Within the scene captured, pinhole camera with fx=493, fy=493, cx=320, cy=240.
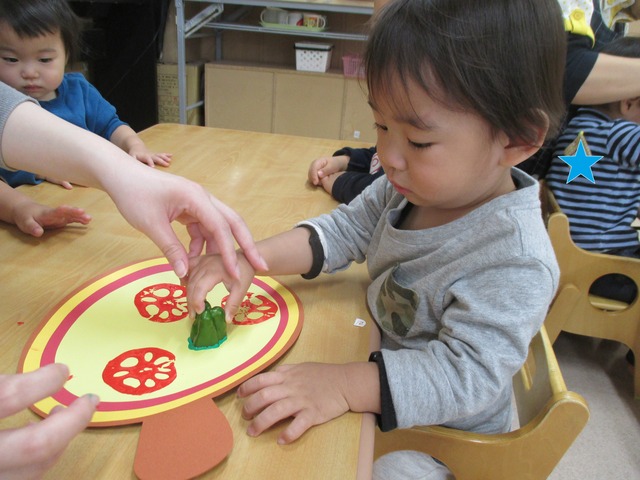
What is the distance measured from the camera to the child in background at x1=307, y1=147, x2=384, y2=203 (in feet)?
2.98

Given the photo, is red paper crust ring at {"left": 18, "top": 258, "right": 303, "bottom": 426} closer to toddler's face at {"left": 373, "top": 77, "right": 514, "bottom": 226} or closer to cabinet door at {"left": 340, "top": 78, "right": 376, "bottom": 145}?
toddler's face at {"left": 373, "top": 77, "right": 514, "bottom": 226}

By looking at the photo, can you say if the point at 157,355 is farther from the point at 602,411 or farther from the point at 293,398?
the point at 602,411

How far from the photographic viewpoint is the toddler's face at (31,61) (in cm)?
103

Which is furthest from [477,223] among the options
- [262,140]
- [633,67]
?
[633,67]

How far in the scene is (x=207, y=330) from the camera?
1.66 ft

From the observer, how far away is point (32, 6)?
1.01 meters

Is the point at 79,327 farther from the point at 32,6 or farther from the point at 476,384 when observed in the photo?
the point at 32,6

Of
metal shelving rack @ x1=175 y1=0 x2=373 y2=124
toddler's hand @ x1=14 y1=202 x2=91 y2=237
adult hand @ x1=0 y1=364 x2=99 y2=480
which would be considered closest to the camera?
adult hand @ x1=0 y1=364 x2=99 y2=480

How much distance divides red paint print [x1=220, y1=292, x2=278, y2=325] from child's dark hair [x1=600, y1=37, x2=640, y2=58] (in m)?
1.13

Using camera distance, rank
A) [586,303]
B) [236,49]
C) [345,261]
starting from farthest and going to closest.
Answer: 1. [236,49]
2. [586,303]
3. [345,261]

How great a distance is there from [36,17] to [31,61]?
0.31 ft

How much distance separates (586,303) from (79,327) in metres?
1.29

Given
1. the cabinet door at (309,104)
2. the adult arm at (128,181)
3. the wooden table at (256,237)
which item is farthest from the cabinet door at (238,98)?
the adult arm at (128,181)

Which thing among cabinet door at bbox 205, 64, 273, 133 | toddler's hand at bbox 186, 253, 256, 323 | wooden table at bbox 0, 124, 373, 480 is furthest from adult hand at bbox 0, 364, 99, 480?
cabinet door at bbox 205, 64, 273, 133
